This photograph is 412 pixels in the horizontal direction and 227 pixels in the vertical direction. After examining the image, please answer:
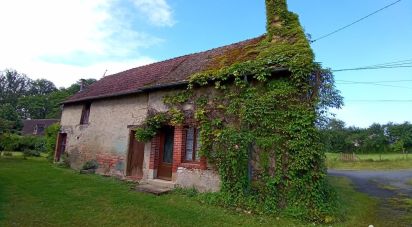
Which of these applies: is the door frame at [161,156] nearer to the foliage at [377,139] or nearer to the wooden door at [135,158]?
the wooden door at [135,158]

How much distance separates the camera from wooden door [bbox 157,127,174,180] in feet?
40.3

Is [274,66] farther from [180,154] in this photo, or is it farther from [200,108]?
[180,154]

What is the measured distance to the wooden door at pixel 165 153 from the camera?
12273 millimetres

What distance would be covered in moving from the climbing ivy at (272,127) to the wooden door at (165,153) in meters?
2.41

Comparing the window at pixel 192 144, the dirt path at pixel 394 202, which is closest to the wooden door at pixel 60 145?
the window at pixel 192 144

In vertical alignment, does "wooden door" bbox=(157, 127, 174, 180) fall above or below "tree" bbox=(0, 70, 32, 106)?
below

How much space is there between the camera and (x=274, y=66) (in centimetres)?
901

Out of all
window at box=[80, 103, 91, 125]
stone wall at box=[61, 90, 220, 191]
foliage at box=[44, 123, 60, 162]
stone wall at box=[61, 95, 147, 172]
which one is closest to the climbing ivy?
stone wall at box=[61, 90, 220, 191]

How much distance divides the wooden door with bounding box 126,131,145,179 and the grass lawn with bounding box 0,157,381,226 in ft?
6.88

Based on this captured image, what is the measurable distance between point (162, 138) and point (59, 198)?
4446 millimetres

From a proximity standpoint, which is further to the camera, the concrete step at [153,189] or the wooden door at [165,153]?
the wooden door at [165,153]

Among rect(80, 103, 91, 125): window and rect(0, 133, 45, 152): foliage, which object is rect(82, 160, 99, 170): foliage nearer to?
rect(80, 103, 91, 125): window

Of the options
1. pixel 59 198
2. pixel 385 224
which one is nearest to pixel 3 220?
pixel 59 198

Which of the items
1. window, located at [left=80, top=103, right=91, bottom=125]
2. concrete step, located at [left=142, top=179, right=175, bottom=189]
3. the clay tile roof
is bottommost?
concrete step, located at [left=142, top=179, right=175, bottom=189]
